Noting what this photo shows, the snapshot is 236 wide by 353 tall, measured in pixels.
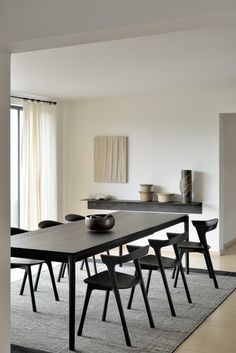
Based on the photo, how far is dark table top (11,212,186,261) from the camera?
4.20 m

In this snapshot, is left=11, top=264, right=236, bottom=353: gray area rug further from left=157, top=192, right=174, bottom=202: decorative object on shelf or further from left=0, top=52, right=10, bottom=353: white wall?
left=157, top=192, right=174, bottom=202: decorative object on shelf

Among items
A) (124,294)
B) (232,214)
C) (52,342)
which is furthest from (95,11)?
(232,214)

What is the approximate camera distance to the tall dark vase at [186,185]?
796cm

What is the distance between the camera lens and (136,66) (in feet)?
18.6

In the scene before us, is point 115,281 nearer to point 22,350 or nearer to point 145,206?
point 22,350

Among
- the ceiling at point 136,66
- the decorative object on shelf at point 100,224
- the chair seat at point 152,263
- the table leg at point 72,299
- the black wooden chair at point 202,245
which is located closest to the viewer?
the table leg at point 72,299

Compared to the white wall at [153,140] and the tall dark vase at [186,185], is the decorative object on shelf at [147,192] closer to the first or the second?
the white wall at [153,140]

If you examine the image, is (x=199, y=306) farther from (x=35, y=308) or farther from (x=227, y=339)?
(x=35, y=308)

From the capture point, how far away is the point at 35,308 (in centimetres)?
508

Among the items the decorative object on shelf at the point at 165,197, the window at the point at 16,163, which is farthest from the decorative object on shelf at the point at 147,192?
the window at the point at 16,163

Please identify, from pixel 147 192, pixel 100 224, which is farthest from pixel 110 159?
pixel 100 224

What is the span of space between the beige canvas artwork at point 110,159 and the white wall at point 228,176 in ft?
5.18

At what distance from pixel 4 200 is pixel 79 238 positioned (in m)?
1.48

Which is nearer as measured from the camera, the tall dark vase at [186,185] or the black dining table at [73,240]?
the black dining table at [73,240]
